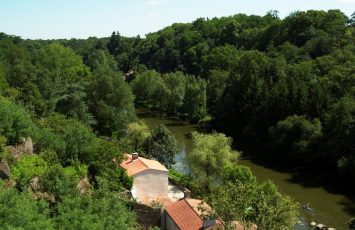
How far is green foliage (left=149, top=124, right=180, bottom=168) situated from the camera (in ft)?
135

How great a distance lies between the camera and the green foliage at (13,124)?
26766 mm

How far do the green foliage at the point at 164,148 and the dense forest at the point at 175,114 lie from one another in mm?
97

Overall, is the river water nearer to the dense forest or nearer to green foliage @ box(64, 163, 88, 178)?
the dense forest

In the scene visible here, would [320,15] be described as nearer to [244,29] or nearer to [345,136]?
[244,29]

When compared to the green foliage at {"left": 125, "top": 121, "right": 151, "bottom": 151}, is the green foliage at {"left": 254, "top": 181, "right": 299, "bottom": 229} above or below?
above

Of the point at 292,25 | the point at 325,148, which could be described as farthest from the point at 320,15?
the point at 325,148

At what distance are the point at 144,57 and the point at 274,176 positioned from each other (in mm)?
97545

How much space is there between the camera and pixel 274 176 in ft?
148

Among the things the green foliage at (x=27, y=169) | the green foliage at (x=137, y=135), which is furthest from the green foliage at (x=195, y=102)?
the green foliage at (x=27, y=169)

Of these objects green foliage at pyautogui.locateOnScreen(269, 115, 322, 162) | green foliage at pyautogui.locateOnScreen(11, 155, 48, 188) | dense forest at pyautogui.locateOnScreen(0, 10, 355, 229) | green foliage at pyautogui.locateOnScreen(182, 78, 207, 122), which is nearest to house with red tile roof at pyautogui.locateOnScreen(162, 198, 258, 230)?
dense forest at pyautogui.locateOnScreen(0, 10, 355, 229)

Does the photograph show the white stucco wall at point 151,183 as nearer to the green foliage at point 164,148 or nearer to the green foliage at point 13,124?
the green foliage at point 13,124

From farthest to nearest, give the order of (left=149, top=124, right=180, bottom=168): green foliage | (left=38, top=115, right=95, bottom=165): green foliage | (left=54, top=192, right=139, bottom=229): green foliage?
(left=149, top=124, right=180, bottom=168): green foliage → (left=38, top=115, right=95, bottom=165): green foliage → (left=54, top=192, right=139, bottom=229): green foliage

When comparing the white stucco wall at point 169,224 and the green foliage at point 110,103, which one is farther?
the green foliage at point 110,103

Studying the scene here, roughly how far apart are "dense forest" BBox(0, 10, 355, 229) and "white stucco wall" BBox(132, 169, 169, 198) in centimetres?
241
